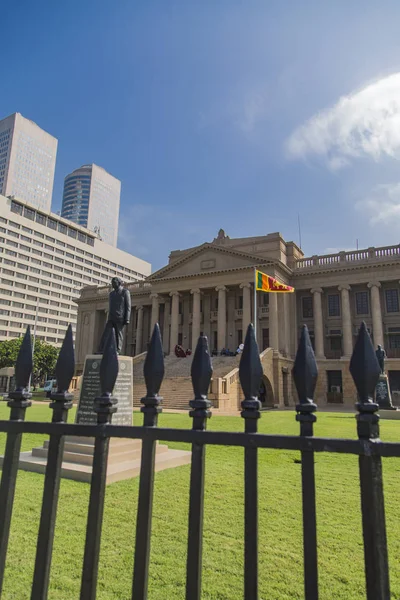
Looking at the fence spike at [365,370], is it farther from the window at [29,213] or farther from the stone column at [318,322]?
the window at [29,213]

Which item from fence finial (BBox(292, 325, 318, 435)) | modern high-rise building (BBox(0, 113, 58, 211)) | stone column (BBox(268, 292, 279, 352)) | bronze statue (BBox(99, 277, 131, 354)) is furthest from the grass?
modern high-rise building (BBox(0, 113, 58, 211))

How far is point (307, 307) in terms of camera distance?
43.3 m

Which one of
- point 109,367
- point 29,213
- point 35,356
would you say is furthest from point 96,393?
point 29,213

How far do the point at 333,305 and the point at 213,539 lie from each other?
135ft

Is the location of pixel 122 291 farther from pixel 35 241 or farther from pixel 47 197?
pixel 47 197

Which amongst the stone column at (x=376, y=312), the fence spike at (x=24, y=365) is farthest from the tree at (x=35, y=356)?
the fence spike at (x=24, y=365)

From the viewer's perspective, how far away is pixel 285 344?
38969 mm

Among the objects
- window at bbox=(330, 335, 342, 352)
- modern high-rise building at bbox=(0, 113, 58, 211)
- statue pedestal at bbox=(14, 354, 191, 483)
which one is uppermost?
modern high-rise building at bbox=(0, 113, 58, 211)

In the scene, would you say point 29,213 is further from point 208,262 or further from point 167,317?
point 208,262

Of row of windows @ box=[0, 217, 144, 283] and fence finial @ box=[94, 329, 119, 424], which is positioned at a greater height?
row of windows @ box=[0, 217, 144, 283]

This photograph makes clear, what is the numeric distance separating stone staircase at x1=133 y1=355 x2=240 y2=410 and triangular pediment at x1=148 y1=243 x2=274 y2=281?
10.2 metres

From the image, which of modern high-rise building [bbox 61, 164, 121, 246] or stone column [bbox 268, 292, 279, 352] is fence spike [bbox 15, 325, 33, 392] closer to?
stone column [bbox 268, 292, 279, 352]

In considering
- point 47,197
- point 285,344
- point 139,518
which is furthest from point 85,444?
point 47,197

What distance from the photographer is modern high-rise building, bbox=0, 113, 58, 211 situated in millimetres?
129875
